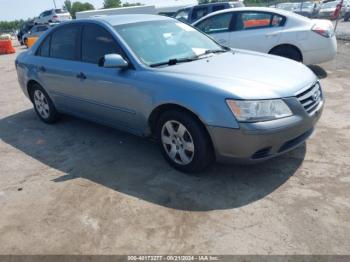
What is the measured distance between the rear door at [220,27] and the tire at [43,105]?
159 inches

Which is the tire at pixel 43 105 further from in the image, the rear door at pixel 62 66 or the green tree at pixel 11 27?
the green tree at pixel 11 27

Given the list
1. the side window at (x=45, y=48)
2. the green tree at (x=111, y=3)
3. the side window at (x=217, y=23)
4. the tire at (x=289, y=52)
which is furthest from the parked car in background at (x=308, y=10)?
the green tree at (x=111, y=3)

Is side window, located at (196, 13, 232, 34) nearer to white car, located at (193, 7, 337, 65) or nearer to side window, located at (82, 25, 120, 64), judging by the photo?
white car, located at (193, 7, 337, 65)

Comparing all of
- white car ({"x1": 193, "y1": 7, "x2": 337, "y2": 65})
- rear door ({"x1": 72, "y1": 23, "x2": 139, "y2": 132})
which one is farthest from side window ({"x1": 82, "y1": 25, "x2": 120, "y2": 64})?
white car ({"x1": 193, "y1": 7, "x2": 337, "y2": 65})

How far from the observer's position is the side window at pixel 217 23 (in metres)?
7.88

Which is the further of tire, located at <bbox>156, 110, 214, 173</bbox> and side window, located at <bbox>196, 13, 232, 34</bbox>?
side window, located at <bbox>196, 13, 232, 34</bbox>

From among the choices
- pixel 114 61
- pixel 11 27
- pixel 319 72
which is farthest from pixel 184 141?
pixel 11 27

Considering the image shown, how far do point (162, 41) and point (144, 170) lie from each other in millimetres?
1585

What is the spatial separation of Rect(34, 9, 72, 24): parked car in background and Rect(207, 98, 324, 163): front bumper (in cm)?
3106

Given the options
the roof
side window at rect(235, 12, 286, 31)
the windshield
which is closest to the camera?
the windshield

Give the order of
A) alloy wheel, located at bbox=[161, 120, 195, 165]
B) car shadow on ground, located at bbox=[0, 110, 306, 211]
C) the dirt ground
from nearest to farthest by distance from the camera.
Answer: the dirt ground, car shadow on ground, located at bbox=[0, 110, 306, 211], alloy wheel, located at bbox=[161, 120, 195, 165]

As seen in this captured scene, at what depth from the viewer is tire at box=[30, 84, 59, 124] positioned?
18.4 ft

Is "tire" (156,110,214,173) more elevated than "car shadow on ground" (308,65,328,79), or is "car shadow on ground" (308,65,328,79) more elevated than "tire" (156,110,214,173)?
"tire" (156,110,214,173)

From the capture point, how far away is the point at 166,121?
3.69 meters
